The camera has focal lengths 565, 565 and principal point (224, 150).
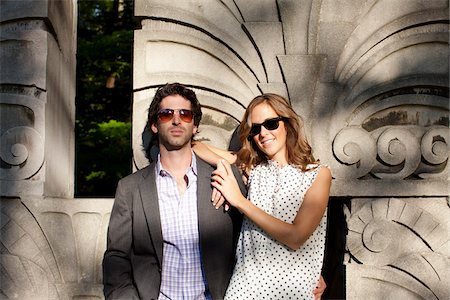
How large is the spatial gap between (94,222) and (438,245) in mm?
2083

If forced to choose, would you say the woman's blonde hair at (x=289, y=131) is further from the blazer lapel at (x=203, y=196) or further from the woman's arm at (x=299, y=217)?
the blazer lapel at (x=203, y=196)

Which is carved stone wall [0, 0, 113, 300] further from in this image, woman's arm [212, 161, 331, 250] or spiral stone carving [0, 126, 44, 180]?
woman's arm [212, 161, 331, 250]

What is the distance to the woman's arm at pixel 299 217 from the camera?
2.56m

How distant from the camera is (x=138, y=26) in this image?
11.9 ft

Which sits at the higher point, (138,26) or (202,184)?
(138,26)

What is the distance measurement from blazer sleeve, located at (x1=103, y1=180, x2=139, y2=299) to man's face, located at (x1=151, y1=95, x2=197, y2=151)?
32cm

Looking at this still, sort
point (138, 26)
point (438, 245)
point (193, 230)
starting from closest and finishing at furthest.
Answer: 1. point (193, 230)
2. point (438, 245)
3. point (138, 26)

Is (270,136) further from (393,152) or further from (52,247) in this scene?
(52,247)

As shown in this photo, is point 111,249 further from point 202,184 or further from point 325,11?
point 325,11

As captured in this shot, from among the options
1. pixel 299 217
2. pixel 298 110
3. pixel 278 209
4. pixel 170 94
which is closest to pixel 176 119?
pixel 170 94

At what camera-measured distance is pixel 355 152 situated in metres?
3.40

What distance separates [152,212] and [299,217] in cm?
70

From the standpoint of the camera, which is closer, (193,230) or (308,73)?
(193,230)

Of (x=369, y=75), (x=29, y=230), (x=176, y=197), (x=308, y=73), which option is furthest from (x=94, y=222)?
(x=369, y=75)
